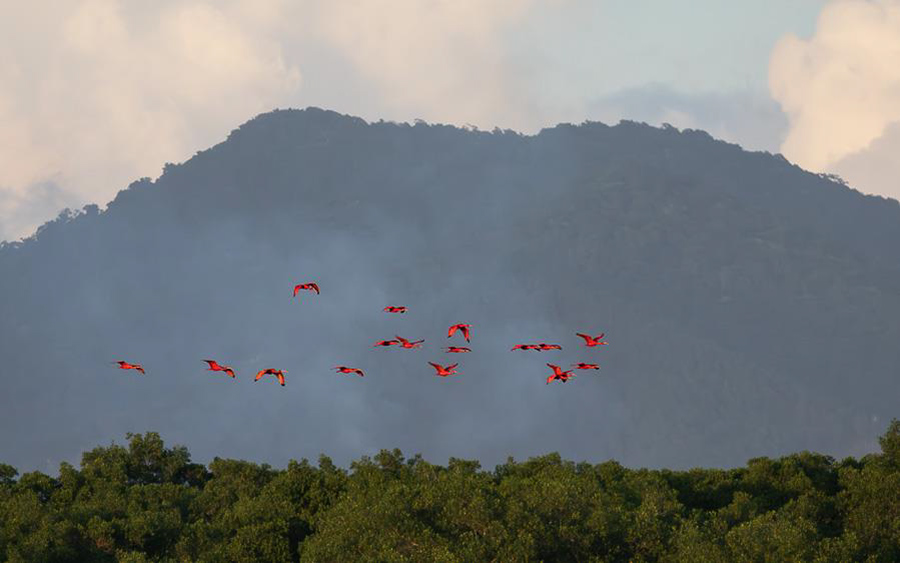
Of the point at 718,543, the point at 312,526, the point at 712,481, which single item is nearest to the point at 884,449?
the point at 712,481

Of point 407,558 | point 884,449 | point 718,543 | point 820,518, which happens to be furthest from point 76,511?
point 884,449

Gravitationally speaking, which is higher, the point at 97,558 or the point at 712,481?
the point at 712,481

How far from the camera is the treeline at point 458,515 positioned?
7956cm

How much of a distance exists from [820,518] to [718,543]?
28.1 metres

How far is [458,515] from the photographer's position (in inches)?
3275

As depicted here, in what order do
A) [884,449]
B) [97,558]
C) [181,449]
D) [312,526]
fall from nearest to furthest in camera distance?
[97,558]
[312,526]
[884,449]
[181,449]

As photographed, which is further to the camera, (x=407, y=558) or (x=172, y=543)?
(x=172, y=543)

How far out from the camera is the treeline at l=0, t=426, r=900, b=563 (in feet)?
261

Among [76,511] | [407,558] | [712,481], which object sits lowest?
[407,558]

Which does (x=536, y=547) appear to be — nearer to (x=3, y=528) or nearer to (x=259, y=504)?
(x=259, y=504)

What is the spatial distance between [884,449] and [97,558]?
230 ft

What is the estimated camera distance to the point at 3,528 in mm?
90625

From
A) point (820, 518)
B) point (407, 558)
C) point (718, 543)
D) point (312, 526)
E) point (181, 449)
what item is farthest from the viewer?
point (181, 449)

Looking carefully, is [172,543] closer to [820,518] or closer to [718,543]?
[718,543]
